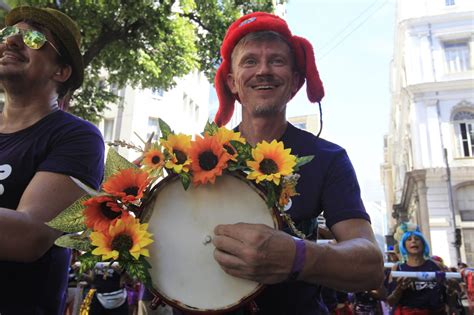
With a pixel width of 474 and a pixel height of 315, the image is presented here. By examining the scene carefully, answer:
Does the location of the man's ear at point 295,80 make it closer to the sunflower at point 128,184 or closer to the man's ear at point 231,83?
the man's ear at point 231,83

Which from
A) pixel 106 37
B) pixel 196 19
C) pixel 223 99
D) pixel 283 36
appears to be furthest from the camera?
pixel 196 19

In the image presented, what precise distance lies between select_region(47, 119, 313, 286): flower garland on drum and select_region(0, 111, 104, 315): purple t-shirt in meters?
0.45

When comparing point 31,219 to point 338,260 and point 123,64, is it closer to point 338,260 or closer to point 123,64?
point 338,260

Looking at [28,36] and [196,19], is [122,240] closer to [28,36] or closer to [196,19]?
[28,36]

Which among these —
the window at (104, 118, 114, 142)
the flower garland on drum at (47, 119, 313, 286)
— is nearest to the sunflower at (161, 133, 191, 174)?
the flower garland on drum at (47, 119, 313, 286)

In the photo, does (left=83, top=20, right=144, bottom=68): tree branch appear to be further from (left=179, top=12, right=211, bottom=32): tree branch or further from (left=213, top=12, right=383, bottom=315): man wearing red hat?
(left=213, top=12, right=383, bottom=315): man wearing red hat

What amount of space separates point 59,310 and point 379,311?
5.49 m

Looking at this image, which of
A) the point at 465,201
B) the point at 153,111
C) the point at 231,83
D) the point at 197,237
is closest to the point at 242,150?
the point at 197,237

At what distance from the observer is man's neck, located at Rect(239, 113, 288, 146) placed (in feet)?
6.27

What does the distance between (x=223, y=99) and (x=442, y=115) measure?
25.6 metres

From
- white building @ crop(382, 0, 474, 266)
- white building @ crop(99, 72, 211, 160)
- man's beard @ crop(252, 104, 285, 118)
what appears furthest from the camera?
white building @ crop(382, 0, 474, 266)

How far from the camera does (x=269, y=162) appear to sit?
1264 mm

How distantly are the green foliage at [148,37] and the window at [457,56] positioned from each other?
19589 mm

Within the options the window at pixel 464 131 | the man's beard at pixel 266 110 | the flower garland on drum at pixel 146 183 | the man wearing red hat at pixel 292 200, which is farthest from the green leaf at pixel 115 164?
the window at pixel 464 131
